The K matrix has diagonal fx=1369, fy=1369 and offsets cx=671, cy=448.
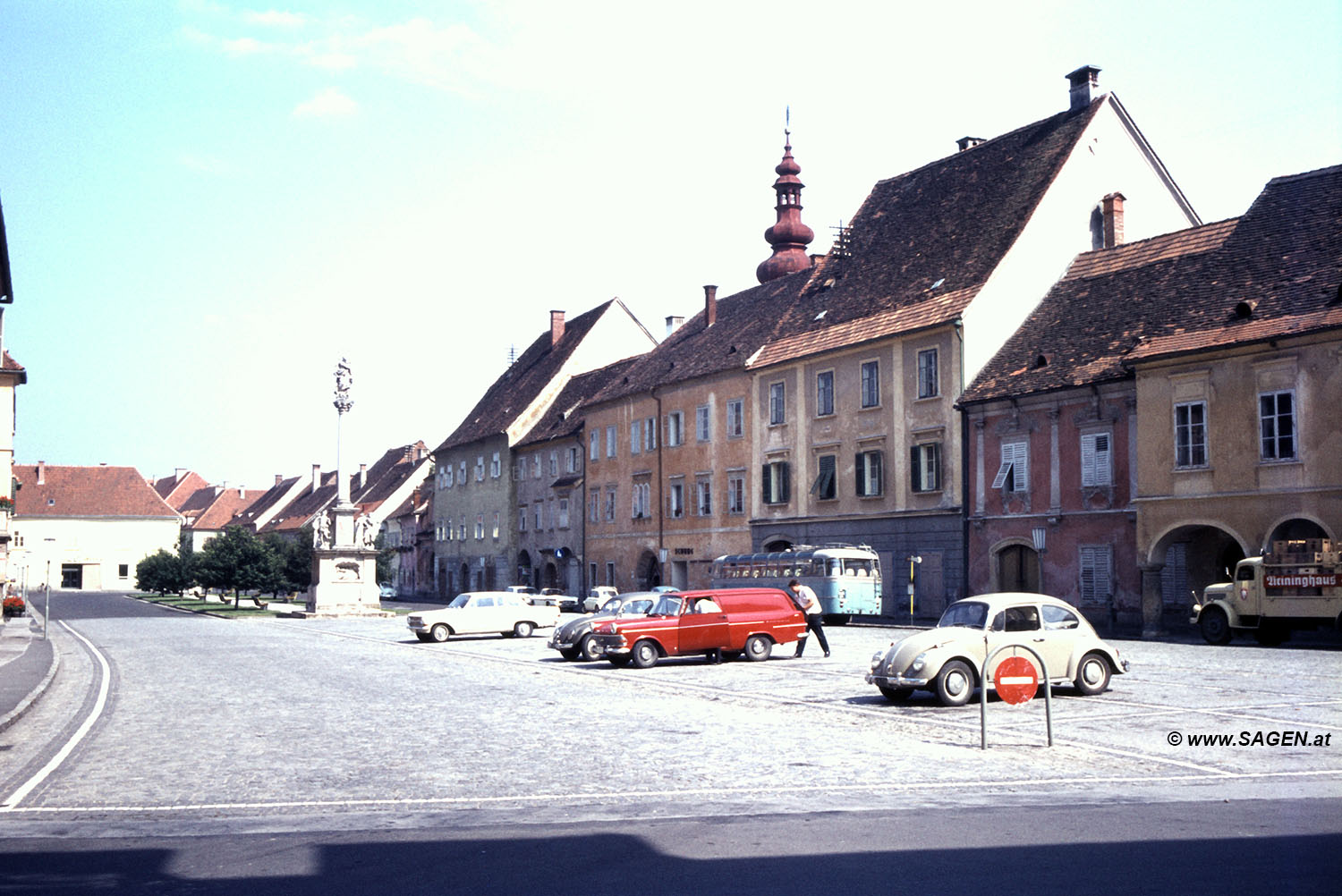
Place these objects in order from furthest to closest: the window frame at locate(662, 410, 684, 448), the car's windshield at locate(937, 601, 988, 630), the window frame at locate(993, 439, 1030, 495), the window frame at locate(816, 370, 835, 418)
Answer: the window frame at locate(662, 410, 684, 448)
the window frame at locate(816, 370, 835, 418)
the window frame at locate(993, 439, 1030, 495)
the car's windshield at locate(937, 601, 988, 630)

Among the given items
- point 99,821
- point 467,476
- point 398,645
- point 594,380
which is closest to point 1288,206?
point 398,645

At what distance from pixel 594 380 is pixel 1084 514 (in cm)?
3804

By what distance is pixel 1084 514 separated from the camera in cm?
3816

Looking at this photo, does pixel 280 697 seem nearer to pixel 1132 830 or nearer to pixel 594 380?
pixel 1132 830

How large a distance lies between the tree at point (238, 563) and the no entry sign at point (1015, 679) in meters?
62.3

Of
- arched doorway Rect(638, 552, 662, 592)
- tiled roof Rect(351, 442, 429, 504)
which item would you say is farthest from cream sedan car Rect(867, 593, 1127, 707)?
tiled roof Rect(351, 442, 429, 504)

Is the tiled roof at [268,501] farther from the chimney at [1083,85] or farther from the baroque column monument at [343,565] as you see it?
the chimney at [1083,85]

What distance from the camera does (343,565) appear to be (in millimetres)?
58312

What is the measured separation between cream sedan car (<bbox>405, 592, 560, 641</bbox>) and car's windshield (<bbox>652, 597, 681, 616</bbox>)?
12109mm

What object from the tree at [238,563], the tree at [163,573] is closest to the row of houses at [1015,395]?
the tree at [238,563]

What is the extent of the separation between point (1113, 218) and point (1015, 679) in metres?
34.6

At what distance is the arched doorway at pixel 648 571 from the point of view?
2384 inches

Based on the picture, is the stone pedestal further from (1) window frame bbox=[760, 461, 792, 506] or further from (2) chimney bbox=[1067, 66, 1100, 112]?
(2) chimney bbox=[1067, 66, 1100, 112]

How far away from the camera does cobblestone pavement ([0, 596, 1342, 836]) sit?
10.9m
